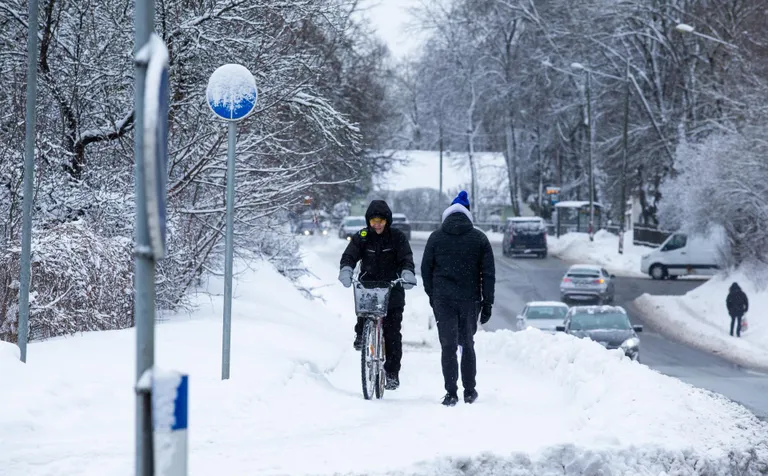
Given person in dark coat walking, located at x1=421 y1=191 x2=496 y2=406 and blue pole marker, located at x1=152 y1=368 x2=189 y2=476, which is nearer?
blue pole marker, located at x1=152 y1=368 x2=189 y2=476

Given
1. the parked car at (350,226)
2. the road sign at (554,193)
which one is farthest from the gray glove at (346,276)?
the road sign at (554,193)

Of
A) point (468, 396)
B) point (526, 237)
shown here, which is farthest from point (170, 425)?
point (526, 237)

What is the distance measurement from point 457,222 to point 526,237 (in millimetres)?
47844

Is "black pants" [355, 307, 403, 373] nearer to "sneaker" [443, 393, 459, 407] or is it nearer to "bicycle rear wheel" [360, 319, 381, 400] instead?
"bicycle rear wheel" [360, 319, 381, 400]

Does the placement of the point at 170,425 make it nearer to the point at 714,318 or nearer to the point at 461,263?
the point at 461,263

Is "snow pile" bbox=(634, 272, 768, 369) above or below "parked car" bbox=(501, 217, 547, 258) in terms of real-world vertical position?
below

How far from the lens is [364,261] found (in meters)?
10.4

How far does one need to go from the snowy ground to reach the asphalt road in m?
3.25

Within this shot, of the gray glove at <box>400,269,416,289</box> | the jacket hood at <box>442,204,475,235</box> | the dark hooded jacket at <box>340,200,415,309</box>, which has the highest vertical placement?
the jacket hood at <box>442,204,475,235</box>

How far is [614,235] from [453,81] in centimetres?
1273

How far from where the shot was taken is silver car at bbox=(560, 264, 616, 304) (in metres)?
39.5

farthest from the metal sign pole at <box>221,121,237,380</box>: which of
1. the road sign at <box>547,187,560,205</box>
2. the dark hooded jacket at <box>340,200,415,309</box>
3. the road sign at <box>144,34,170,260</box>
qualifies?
the road sign at <box>547,187,560,205</box>

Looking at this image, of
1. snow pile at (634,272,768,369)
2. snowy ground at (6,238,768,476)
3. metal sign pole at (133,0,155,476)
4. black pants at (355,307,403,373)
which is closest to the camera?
metal sign pole at (133,0,155,476)

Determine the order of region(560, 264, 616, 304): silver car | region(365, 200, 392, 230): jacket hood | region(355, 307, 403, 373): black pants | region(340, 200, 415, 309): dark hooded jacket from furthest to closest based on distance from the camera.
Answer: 1. region(560, 264, 616, 304): silver car
2. region(355, 307, 403, 373): black pants
3. region(340, 200, 415, 309): dark hooded jacket
4. region(365, 200, 392, 230): jacket hood
